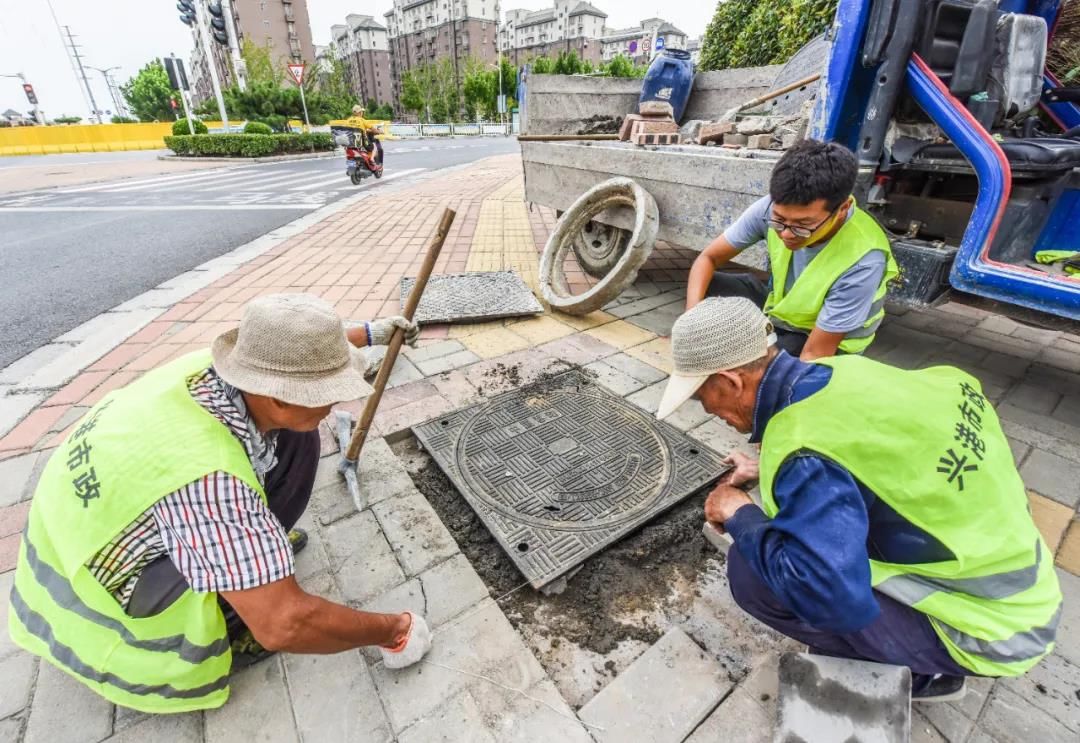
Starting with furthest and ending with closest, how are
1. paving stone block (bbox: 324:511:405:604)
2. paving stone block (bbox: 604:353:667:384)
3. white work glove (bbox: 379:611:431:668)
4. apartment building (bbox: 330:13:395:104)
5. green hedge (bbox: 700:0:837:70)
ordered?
apartment building (bbox: 330:13:395:104) → green hedge (bbox: 700:0:837:70) → paving stone block (bbox: 604:353:667:384) → paving stone block (bbox: 324:511:405:604) → white work glove (bbox: 379:611:431:668)

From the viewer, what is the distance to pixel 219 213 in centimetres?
786

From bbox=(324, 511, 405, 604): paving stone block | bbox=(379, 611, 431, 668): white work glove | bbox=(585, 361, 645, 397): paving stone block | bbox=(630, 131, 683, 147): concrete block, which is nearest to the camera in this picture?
bbox=(379, 611, 431, 668): white work glove

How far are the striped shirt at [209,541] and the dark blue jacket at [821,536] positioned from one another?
1.12 meters

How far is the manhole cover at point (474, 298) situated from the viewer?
3785mm

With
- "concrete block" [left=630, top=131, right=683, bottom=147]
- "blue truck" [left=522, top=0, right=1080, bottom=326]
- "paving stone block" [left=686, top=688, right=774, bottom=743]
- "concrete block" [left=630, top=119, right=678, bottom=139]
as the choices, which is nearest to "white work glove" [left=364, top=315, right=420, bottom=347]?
"paving stone block" [left=686, top=688, right=774, bottom=743]

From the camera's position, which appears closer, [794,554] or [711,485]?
[794,554]

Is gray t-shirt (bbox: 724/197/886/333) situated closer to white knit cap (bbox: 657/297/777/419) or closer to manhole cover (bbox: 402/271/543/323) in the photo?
white knit cap (bbox: 657/297/777/419)

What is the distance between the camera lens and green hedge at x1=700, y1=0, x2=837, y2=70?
23.4 feet

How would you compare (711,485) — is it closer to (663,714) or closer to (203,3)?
(663,714)

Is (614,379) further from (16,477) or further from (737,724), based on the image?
(16,477)

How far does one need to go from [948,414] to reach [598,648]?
3.79 ft

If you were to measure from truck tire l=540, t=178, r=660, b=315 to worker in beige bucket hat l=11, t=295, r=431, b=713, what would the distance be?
256cm

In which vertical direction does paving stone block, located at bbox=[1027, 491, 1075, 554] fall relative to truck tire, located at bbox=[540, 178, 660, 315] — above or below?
below

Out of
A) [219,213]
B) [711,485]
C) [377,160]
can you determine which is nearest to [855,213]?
[711,485]
